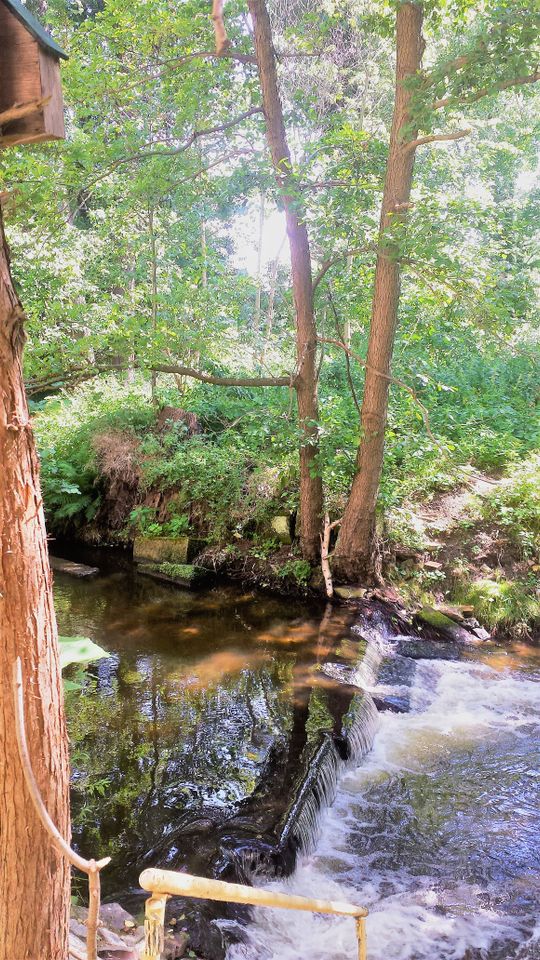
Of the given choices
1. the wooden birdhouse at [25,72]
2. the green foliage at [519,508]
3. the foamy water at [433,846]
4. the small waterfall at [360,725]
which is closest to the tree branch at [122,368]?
the green foliage at [519,508]

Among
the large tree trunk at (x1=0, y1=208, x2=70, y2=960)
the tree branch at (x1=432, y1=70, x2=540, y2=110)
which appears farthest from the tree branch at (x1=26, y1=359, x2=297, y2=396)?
the large tree trunk at (x1=0, y1=208, x2=70, y2=960)

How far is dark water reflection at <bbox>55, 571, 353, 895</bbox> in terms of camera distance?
15.2 feet

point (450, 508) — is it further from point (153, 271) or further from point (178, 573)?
point (153, 271)

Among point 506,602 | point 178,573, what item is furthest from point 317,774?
point 178,573

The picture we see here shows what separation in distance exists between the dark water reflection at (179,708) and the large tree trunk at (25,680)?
7.88ft

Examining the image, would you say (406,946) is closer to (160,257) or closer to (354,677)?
(354,677)

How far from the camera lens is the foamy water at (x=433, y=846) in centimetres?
404

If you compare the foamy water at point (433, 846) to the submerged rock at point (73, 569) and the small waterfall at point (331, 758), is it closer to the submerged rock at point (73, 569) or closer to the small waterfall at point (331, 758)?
the small waterfall at point (331, 758)

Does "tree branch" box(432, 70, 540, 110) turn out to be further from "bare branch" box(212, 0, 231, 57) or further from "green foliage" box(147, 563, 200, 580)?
"green foliage" box(147, 563, 200, 580)

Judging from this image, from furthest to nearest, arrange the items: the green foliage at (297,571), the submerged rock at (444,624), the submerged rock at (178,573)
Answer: the submerged rock at (178,573), the green foliage at (297,571), the submerged rock at (444,624)

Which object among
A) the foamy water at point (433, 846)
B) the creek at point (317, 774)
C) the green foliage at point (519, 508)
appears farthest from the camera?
the green foliage at point (519, 508)

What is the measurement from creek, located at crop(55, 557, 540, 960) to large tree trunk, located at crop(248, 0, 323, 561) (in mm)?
1561

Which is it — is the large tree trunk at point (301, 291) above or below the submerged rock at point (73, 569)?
above

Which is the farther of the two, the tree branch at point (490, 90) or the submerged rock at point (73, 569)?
the submerged rock at point (73, 569)
